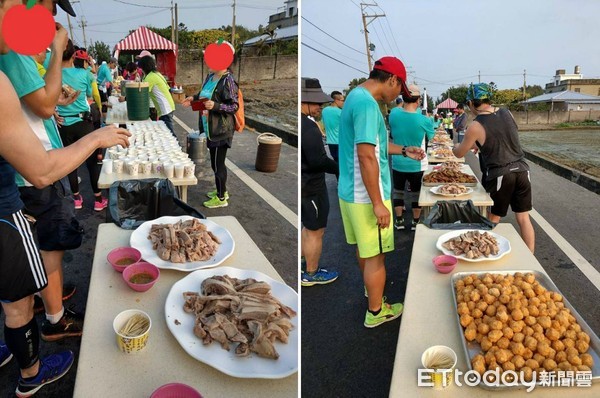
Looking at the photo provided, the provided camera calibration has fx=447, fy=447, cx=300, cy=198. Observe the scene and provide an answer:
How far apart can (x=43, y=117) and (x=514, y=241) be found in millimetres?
2813

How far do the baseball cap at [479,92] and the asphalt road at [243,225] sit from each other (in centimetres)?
225

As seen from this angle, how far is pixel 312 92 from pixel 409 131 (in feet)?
5.73

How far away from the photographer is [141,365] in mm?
1545

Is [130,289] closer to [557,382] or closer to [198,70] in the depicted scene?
[557,382]

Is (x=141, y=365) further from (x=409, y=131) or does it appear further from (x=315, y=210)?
(x=409, y=131)

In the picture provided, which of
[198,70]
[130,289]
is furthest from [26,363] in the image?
[198,70]

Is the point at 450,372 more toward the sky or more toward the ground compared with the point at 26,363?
more toward the sky

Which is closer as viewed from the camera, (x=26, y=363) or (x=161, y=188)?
(x=26, y=363)

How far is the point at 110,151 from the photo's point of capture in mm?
4395

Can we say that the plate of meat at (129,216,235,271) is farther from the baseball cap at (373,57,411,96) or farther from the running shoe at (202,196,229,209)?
the running shoe at (202,196,229,209)

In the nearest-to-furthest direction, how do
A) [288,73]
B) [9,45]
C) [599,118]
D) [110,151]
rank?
[9,45] < [110,151] < [288,73] < [599,118]

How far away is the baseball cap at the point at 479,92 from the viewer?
3.89 meters

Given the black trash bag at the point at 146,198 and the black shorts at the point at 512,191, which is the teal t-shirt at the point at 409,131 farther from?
the black trash bag at the point at 146,198

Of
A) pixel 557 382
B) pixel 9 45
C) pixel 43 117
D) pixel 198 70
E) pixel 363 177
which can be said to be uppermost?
pixel 198 70
